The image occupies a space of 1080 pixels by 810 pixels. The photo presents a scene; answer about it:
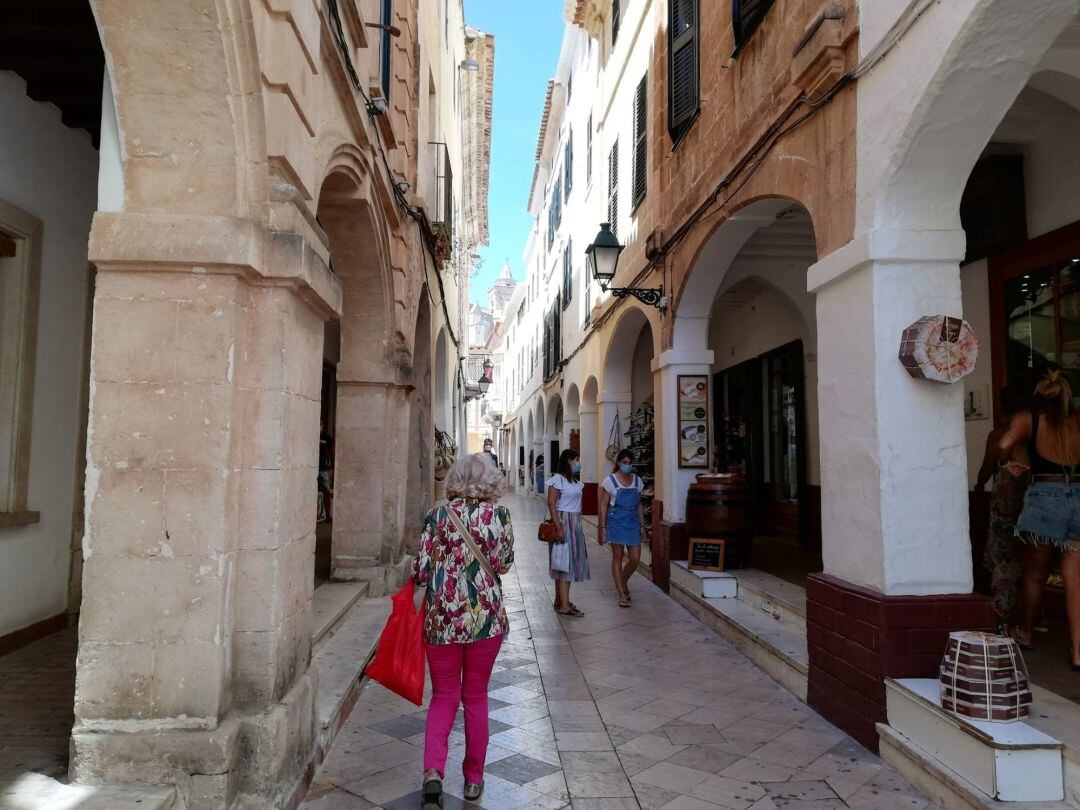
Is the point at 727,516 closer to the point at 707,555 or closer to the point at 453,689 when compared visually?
the point at 707,555

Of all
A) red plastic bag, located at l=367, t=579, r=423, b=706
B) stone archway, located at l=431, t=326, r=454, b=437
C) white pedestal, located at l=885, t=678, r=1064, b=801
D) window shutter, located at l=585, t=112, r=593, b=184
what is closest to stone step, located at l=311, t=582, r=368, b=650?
red plastic bag, located at l=367, t=579, r=423, b=706

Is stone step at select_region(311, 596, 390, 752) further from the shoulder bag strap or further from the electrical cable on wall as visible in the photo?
the electrical cable on wall

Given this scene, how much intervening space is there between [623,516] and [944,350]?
4.06 metres

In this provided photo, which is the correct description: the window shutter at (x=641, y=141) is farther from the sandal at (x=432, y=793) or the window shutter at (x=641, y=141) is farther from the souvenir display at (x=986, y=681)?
the sandal at (x=432, y=793)

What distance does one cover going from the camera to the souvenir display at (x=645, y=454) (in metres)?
10.3

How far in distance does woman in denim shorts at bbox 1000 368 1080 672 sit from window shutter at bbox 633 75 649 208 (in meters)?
6.62

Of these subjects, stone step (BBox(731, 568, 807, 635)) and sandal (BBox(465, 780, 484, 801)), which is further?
stone step (BBox(731, 568, 807, 635))

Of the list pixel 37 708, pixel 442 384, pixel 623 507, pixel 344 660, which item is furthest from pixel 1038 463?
pixel 442 384

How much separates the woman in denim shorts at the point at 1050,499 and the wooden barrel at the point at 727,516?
2887 mm

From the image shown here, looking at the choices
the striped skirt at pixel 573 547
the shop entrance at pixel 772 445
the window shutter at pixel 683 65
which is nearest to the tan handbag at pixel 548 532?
the striped skirt at pixel 573 547

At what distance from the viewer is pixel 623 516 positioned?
24.2 ft

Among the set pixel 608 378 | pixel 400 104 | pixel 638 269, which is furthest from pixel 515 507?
pixel 400 104

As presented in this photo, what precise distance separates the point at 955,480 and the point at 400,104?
673 centimetres

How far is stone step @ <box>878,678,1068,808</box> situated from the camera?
2.92 meters
